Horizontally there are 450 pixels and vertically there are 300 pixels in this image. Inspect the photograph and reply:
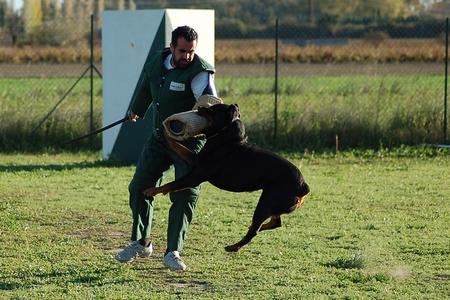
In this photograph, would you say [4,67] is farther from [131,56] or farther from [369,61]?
[131,56]

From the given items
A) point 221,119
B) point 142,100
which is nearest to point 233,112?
point 221,119

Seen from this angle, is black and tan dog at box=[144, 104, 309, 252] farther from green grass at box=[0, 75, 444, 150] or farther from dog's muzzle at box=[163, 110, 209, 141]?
green grass at box=[0, 75, 444, 150]

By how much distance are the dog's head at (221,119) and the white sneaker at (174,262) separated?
1.11 m

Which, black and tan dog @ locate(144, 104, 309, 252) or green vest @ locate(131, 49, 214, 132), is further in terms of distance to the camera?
green vest @ locate(131, 49, 214, 132)

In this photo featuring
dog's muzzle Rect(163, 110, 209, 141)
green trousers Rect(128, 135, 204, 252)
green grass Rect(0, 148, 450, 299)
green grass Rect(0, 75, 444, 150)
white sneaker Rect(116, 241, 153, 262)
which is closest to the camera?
dog's muzzle Rect(163, 110, 209, 141)

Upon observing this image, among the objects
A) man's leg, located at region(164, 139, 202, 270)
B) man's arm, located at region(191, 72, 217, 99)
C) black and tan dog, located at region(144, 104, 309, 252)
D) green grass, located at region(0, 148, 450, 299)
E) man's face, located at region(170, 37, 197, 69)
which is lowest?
green grass, located at region(0, 148, 450, 299)

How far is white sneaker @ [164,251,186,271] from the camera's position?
758 cm

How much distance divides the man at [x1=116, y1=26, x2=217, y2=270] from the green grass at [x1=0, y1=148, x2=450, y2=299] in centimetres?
24

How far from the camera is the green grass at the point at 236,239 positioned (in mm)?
7098

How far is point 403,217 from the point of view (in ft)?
33.2

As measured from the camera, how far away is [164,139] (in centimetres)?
746

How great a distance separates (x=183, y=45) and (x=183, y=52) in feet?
0.19

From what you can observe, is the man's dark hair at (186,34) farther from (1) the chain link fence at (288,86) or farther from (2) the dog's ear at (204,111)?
(1) the chain link fence at (288,86)

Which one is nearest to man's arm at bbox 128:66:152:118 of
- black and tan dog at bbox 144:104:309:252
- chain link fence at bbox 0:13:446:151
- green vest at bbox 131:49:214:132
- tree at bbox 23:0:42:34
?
green vest at bbox 131:49:214:132
